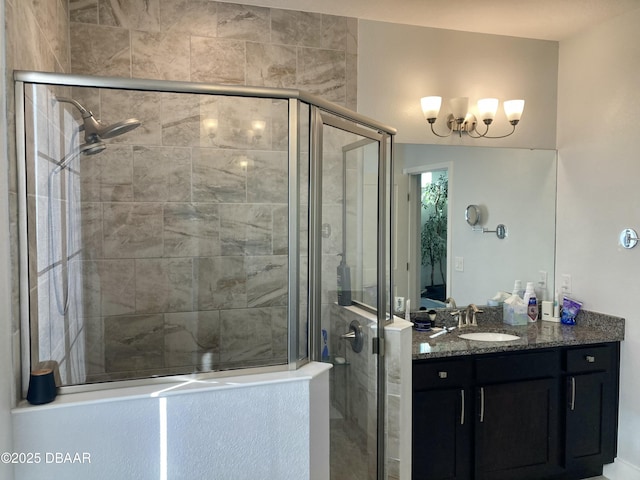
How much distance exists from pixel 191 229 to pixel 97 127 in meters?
0.54

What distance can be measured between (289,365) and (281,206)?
23.2 inches

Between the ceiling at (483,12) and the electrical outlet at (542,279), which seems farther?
the electrical outlet at (542,279)

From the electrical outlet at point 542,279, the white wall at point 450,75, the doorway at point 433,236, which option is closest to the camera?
the white wall at point 450,75

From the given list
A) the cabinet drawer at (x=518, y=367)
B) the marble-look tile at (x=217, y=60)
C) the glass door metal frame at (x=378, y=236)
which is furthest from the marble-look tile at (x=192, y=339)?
the cabinet drawer at (x=518, y=367)

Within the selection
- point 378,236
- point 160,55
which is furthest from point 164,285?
point 160,55

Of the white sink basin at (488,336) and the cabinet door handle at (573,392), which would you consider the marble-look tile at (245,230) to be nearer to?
the white sink basin at (488,336)

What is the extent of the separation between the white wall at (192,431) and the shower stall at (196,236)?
0.10m

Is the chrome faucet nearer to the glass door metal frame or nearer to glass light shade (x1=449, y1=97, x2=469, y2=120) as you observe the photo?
the glass door metal frame

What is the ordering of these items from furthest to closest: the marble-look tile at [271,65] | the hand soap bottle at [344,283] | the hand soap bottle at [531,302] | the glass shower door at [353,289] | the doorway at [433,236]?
the hand soap bottle at [531,302] < the doorway at [433,236] < the marble-look tile at [271,65] < the hand soap bottle at [344,283] < the glass shower door at [353,289]

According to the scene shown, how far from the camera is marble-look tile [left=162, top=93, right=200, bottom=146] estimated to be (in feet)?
5.73

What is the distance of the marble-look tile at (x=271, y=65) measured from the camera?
108 inches

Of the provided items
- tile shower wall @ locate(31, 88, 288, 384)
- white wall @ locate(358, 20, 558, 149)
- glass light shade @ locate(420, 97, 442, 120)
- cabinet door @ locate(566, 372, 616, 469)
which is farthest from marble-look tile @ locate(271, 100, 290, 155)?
cabinet door @ locate(566, 372, 616, 469)

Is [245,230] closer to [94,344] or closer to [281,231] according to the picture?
[281,231]

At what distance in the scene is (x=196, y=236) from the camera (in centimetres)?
206
